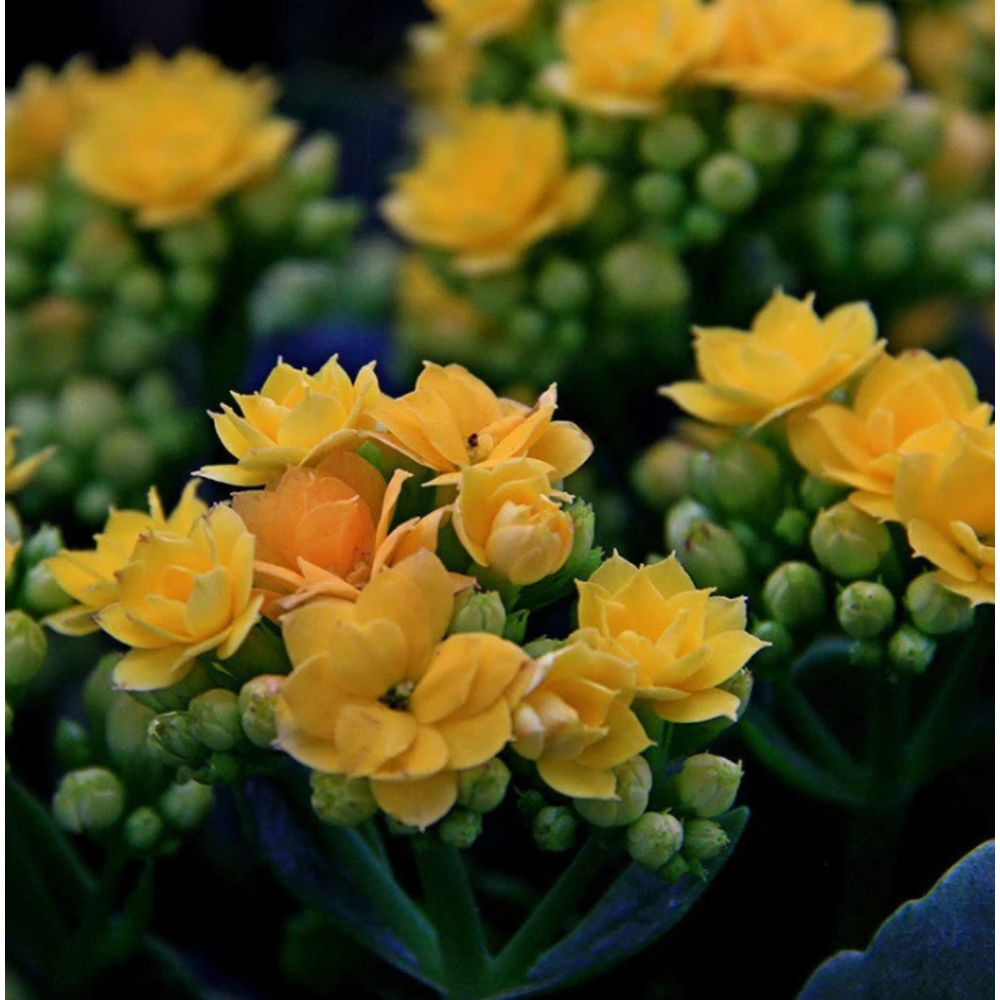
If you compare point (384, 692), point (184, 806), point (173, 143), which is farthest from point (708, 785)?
point (173, 143)

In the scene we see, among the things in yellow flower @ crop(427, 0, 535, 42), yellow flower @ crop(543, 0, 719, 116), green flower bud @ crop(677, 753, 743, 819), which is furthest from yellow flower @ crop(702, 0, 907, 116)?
green flower bud @ crop(677, 753, 743, 819)

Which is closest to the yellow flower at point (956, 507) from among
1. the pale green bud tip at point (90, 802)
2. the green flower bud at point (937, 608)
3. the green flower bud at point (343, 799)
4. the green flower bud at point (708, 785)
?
the green flower bud at point (937, 608)

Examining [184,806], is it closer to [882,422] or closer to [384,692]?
[384,692]

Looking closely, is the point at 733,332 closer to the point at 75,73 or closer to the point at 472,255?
the point at 472,255

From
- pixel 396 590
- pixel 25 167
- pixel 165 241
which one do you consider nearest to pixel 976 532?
pixel 396 590

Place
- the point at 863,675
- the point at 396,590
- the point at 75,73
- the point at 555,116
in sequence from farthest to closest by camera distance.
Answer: the point at 75,73
the point at 555,116
the point at 863,675
the point at 396,590

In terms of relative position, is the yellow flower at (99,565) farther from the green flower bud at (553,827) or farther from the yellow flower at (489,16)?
the yellow flower at (489,16)
